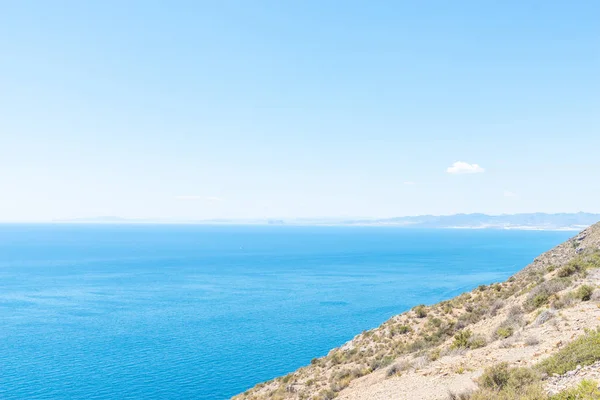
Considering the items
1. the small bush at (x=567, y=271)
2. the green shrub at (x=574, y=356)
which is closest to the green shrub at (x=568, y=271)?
the small bush at (x=567, y=271)

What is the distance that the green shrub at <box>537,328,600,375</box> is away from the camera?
1248cm

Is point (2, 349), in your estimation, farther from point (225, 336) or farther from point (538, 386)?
point (538, 386)

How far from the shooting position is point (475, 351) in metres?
18.8

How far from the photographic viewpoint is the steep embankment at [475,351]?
511 inches

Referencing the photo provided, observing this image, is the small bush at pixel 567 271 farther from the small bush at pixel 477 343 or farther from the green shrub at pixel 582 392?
the green shrub at pixel 582 392

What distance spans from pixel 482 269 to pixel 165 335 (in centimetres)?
11299

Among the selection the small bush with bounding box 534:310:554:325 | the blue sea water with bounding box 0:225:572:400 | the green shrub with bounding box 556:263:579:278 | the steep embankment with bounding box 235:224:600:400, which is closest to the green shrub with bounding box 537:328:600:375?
the steep embankment with bounding box 235:224:600:400

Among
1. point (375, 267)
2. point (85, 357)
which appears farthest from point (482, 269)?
point (85, 357)

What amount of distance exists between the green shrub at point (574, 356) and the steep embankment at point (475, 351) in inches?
1.9

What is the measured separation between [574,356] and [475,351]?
625 centimetres

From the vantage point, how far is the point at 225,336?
63.1 m

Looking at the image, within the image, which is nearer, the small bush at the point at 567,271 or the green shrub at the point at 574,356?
the green shrub at the point at 574,356

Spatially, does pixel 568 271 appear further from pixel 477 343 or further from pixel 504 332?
pixel 477 343

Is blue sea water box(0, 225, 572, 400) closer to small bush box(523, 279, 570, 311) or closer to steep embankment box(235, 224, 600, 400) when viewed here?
steep embankment box(235, 224, 600, 400)
